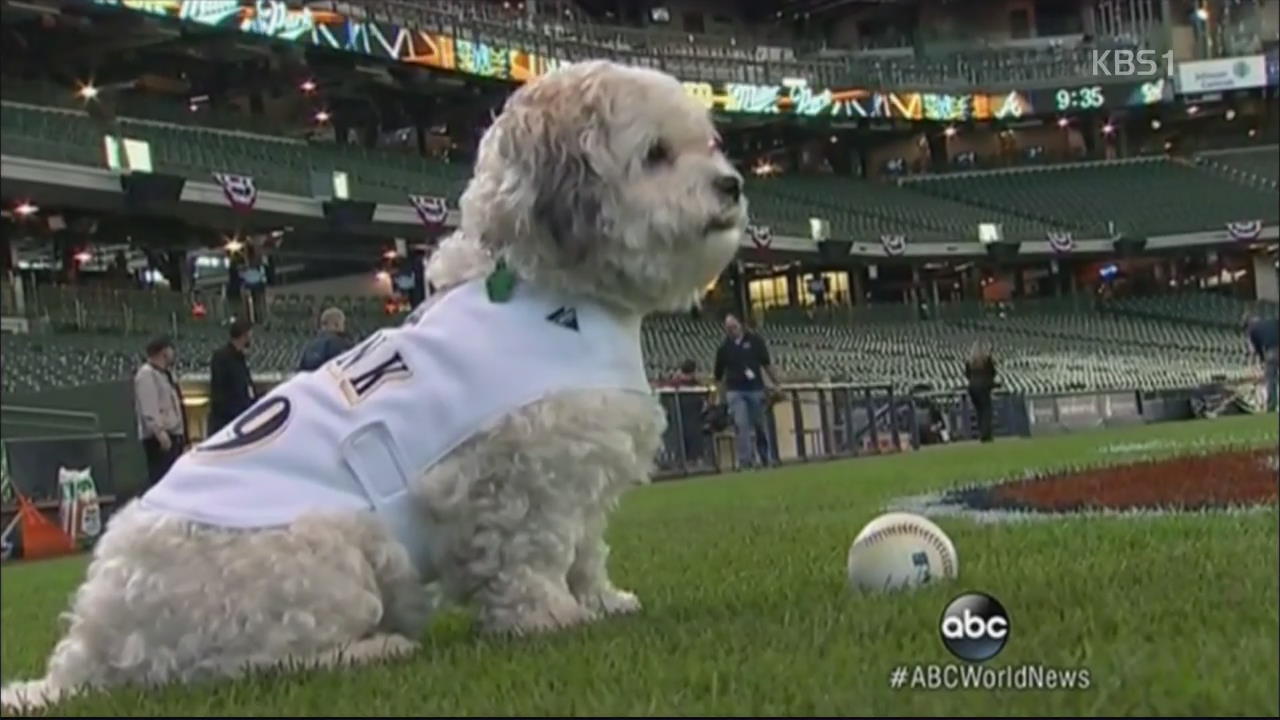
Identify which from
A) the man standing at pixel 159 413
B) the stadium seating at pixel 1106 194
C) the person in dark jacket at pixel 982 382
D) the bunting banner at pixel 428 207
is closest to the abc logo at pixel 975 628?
the person in dark jacket at pixel 982 382

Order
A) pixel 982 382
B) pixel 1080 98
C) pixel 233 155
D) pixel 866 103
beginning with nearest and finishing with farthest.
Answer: pixel 1080 98, pixel 982 382, pixel 866 103, pixel 233 155

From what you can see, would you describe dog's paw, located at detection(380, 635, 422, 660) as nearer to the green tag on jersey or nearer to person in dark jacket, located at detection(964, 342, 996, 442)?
the green tag on jersey

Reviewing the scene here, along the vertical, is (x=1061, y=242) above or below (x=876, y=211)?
below

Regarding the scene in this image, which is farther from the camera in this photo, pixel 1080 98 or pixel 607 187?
pixel 1080 98

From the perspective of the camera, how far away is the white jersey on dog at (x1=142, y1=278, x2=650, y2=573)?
297cm

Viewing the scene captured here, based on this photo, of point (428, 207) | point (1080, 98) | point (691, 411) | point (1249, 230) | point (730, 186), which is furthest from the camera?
point (428, 207)

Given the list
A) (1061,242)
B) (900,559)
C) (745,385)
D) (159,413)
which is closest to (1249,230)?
(900,559)

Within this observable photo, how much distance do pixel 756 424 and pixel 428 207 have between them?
562 inches

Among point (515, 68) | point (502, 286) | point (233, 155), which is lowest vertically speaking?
point (502, 286)

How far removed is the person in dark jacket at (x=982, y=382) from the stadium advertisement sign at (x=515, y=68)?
1146 mm

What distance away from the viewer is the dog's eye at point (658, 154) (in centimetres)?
308

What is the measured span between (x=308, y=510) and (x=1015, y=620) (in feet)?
4.54

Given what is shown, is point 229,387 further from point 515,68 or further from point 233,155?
point 515,68

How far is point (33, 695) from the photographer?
115 inches
